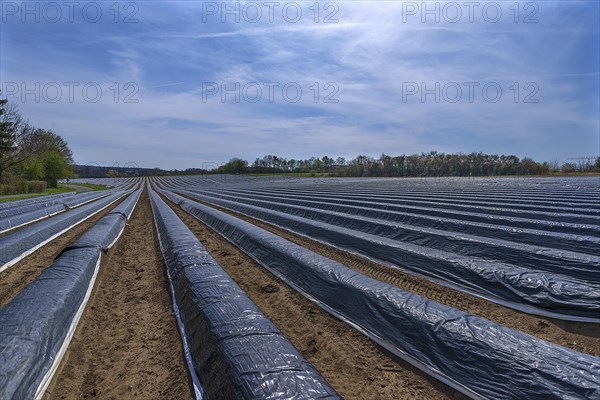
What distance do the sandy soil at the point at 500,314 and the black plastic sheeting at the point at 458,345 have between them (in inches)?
42.7

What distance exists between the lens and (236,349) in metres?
2.64

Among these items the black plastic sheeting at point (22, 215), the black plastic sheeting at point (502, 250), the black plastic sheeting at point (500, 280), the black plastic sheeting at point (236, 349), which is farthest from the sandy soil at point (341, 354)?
the black plastic sheeting at point (22, 215)

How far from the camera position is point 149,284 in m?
5.44

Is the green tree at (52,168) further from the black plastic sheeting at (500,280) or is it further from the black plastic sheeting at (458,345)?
the black plastic sheeting at (458,345)

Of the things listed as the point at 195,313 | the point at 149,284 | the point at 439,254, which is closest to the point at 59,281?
the point at 149,284

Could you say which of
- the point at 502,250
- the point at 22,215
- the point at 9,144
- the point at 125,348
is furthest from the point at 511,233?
the point at 9,144

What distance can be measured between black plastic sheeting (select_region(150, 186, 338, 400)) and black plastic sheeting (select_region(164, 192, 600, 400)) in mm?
1272

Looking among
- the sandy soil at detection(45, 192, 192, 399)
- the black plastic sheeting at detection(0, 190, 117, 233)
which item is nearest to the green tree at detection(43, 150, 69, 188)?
the black plastic sheeting at detection(0, 190, 117, 233)

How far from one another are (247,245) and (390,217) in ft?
15.1

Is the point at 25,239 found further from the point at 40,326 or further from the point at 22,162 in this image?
the point at 22,162

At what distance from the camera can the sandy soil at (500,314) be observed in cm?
350

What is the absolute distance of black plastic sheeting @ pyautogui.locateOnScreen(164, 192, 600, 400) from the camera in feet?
7.80

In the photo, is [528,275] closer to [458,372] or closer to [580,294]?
[580,294]

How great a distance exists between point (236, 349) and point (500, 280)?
13.2 ft
